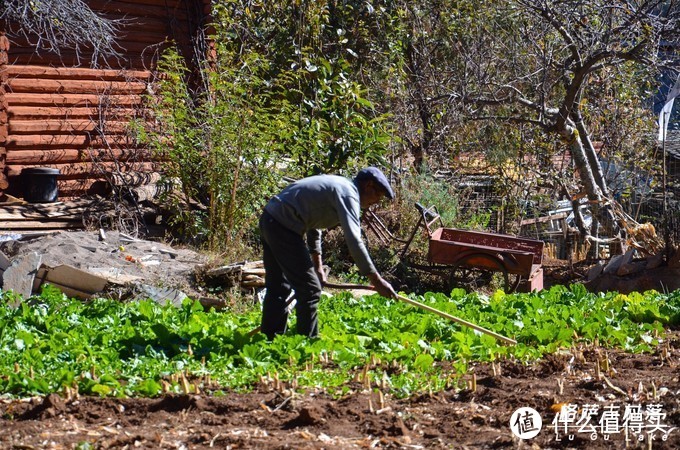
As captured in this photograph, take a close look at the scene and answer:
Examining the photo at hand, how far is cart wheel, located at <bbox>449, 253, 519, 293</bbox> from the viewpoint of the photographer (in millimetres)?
12766

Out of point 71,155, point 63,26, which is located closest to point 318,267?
point 63,26

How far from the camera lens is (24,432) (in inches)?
187

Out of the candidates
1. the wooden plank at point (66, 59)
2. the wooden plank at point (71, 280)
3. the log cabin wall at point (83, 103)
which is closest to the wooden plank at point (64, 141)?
the log cabin wall at point (83, 103)

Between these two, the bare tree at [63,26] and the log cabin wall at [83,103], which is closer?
the bare tree at [63,26]

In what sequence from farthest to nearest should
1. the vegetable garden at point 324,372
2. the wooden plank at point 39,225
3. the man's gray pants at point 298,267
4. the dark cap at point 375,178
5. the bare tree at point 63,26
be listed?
the bare tree at point 63,26
the wooden plank at point 39,225
the man's gray pants at point 298,267
the dark cap at point 375,178
the vegetable garden at point 324,372

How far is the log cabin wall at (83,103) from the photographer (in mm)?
13219

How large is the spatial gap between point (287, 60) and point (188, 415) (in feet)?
30.8

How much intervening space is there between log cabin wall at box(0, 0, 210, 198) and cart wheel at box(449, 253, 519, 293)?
4832 mm

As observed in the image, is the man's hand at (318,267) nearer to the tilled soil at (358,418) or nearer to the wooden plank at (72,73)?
the tilled soil at (358,418)

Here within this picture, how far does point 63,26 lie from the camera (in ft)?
42.0

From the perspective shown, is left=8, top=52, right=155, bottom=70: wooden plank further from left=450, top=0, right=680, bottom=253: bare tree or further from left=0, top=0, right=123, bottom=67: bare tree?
left=450, top=0, right=680, bottom=253: bare tree

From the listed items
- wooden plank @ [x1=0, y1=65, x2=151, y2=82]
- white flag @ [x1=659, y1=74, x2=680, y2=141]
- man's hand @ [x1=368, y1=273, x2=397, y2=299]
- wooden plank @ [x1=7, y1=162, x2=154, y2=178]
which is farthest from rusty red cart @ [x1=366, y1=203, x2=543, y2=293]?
man's hand @ [x1=368, y1=273, x2=397, y2=299]

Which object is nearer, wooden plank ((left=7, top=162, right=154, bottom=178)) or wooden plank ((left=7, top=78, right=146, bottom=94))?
wooden plank ((left=7, top=78, right=146, bottom=94))

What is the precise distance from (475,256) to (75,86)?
249 inches
